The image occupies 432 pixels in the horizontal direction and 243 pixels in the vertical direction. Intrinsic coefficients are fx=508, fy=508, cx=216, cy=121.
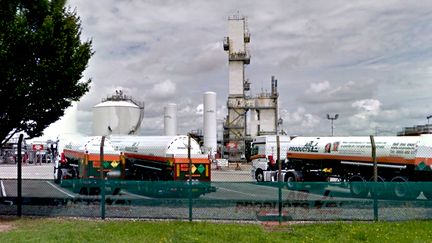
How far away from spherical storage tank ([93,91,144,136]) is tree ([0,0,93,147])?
42136 millimetres

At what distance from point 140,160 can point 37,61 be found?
14.6 metres

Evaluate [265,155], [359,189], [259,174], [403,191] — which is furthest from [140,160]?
[403,191]

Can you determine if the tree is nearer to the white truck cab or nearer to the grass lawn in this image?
the grass lawn

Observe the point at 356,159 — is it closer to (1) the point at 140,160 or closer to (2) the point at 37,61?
(1) the point at 140,160

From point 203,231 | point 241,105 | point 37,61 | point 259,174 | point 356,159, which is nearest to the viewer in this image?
point 203,231

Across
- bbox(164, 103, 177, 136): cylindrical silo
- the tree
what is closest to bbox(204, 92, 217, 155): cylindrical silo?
bbox(164, 103, 177, 136): cylindrical silo

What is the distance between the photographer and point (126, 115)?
193ft

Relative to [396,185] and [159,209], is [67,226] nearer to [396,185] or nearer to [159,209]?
[159,209]

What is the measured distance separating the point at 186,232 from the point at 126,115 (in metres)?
48.4

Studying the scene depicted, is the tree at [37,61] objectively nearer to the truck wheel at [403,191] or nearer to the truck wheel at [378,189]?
the truck wheel at [378,189]

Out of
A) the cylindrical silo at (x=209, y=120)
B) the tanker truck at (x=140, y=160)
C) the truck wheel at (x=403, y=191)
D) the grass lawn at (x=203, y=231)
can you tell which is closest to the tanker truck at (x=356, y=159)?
the truck wheel at (x=403, y=191)

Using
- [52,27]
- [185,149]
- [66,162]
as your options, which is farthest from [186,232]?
[66,162]

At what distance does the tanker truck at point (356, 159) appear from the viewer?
22.9 meters

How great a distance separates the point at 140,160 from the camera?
2764cm
